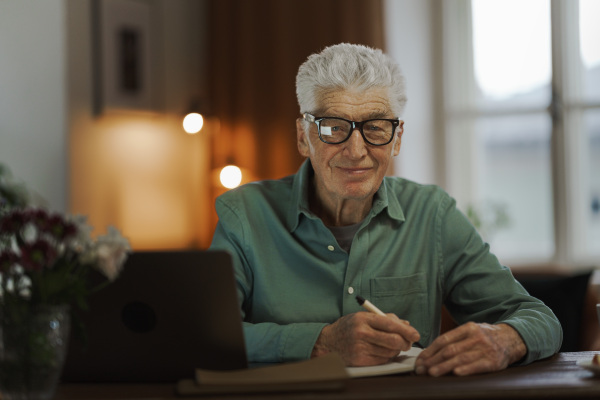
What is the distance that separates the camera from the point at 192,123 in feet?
12.3

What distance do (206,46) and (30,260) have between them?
131 inches

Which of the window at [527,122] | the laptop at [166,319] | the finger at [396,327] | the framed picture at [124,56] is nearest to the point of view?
the laptop at [166,319]

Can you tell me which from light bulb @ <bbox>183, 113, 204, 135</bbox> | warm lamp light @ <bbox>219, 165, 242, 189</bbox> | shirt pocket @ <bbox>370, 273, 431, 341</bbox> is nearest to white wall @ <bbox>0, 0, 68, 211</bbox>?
light bulb @ <bbox>183, 113, 204, 135</bbox>

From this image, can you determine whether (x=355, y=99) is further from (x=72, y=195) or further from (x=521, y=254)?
(x=521, y=254)

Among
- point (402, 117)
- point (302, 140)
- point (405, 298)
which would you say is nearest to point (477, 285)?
point (405, 298)

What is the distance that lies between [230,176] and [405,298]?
2265mm

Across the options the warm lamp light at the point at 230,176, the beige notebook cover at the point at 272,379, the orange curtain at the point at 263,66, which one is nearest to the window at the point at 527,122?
the orange curtain at the point at 263,66

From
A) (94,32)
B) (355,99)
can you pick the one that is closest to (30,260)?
(355,99)

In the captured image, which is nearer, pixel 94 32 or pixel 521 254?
pixel 94 32

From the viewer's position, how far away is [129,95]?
3.58 meters

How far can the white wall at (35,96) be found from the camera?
304cm

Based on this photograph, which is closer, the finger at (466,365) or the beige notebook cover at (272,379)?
the beige notebook cover at (272,379)

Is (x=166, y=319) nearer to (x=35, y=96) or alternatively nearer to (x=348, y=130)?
(x=348, y=130)

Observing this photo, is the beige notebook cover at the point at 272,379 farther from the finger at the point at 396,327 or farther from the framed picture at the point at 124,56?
the framed picture at the point at 124,56
